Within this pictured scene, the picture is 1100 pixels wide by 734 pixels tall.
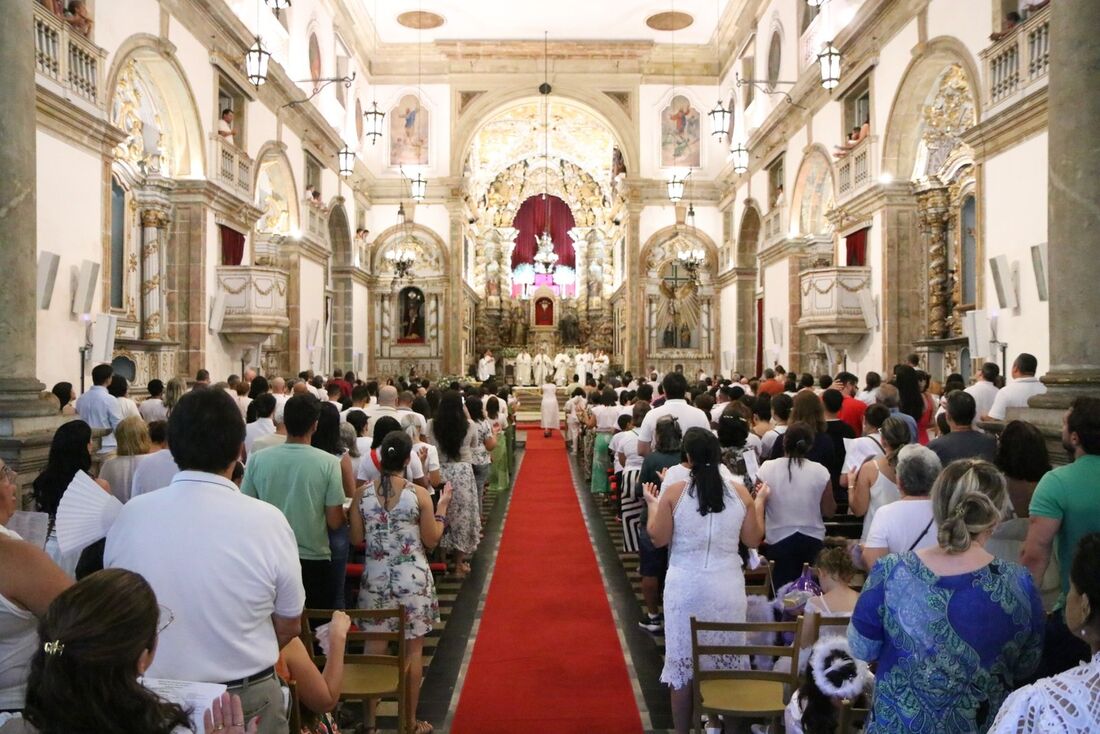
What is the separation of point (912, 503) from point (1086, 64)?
441 cm

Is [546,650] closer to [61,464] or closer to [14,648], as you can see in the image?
[61,464]

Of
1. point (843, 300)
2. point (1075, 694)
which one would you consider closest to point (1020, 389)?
point (1075, 694)

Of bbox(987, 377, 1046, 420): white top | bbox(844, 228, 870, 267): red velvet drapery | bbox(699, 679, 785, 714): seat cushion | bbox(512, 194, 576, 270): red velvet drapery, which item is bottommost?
bbox(699, 679, 785, 714): seat cushion

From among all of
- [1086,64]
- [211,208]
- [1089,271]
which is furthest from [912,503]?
[211,208]

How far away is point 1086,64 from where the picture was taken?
627 centimetres

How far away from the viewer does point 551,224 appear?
4072 cm

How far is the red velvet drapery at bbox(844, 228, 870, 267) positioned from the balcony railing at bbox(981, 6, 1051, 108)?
4.78 metres

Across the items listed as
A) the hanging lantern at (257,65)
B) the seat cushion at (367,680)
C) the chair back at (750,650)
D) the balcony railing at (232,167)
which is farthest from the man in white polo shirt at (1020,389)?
the balcony railing at (232,167)

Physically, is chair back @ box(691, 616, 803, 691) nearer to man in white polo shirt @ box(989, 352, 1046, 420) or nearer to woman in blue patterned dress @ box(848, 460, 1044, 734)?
woman in blue patterned dress @ box(848, 460, 1044, 734)

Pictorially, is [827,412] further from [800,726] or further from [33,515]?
[33,515]

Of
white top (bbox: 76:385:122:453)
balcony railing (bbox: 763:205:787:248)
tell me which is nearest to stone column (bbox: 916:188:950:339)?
balcony railing (bbox: 763:205:787:248)

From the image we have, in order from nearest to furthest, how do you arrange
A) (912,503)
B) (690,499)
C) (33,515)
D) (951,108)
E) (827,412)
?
(33,515)
(912,503)
(690,499)
(827,412)
(951,108)

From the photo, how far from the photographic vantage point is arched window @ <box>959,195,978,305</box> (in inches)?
505

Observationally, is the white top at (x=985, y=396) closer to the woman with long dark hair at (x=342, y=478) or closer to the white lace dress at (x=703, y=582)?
the white lace dress at (x=703, y=582)
